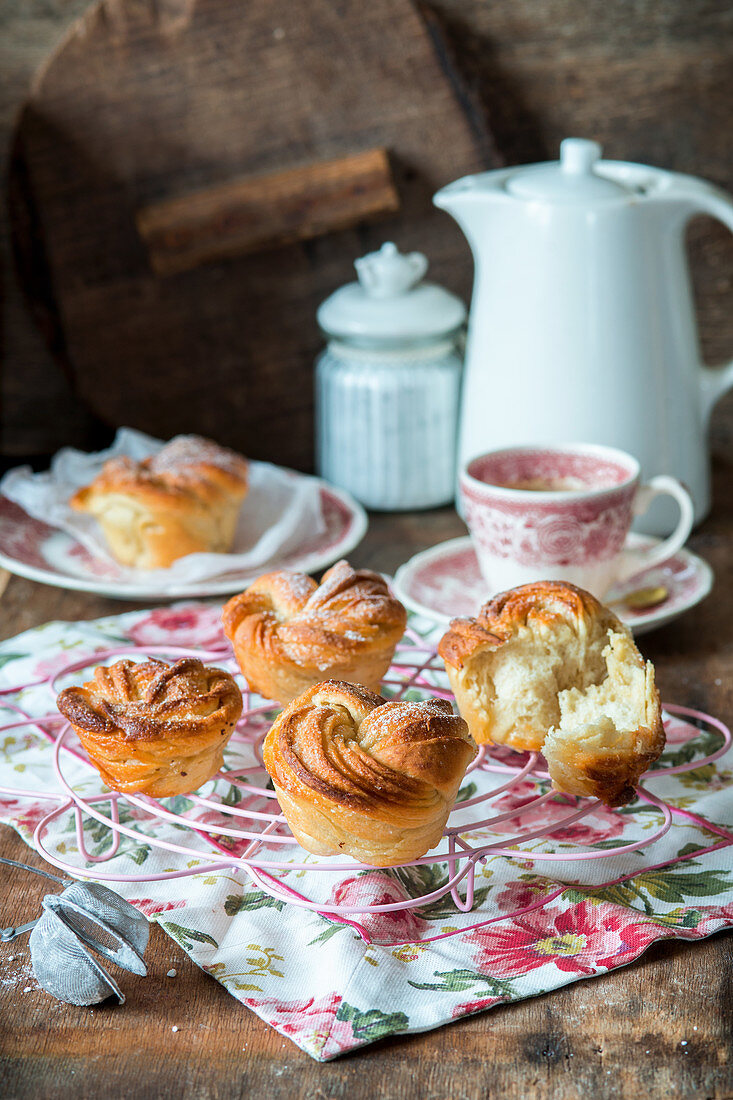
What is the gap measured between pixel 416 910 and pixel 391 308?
2.62 feet

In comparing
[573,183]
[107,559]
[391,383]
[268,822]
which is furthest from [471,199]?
[268,822]

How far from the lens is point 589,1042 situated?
542 mm

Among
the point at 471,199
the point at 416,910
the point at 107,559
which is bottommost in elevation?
the point at 107,559

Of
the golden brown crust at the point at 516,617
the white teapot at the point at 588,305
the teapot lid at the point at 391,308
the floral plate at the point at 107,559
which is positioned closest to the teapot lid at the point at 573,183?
the white teapot at the point at 588,305

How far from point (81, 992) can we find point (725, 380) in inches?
37.3

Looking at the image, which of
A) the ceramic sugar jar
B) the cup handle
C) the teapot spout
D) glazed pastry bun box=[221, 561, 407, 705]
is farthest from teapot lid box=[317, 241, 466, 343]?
glazed pastry bun box=[221, 561, 407, 705]

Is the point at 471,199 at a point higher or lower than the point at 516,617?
higher

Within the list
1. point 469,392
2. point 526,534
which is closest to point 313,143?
point 469,392

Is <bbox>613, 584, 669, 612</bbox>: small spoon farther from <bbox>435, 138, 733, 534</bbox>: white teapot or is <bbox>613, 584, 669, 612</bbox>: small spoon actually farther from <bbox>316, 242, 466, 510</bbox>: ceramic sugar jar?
<bbox>316, 242, 466, 510</bbox>: ceramic sugar jar

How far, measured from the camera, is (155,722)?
640mm

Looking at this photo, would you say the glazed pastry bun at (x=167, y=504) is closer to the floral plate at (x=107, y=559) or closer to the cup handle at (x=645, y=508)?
the floral plate at (x=107, y=559)

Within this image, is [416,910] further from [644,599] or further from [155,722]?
[644,599]

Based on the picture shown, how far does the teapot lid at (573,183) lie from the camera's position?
3.62 ft

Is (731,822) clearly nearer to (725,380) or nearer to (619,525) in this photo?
(619,525)
